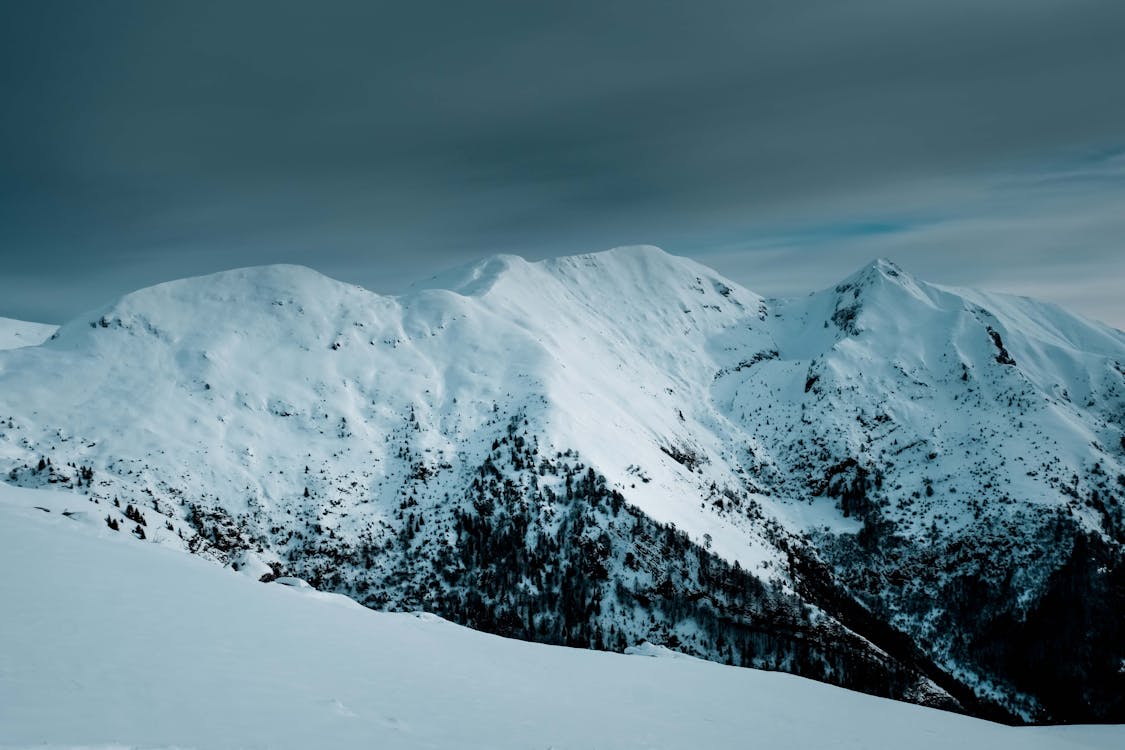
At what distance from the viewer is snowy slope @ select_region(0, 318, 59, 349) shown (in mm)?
118000

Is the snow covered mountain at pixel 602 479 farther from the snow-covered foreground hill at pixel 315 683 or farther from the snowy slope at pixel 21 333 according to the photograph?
the snowy slope at pixel 21 333

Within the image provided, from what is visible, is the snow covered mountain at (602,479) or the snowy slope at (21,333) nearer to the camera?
the snow covered mountain at (602,479)

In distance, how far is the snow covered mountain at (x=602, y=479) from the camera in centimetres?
6981

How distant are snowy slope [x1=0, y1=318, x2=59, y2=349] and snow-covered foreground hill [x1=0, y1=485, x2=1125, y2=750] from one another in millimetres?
135466

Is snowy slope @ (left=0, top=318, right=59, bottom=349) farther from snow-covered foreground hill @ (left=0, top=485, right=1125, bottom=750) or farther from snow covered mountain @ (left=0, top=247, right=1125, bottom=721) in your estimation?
snow-covered foreground hill @ (left=0, top=485, right=1125, bottom=750)

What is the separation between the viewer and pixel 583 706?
15.8 meters

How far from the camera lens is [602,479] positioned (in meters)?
78.0

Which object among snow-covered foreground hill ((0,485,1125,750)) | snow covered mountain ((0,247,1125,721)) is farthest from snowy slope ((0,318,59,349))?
snow-covered foreground hill ((0,485,1125,750))

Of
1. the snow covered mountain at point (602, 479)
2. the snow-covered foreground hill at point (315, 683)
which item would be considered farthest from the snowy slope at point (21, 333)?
the snow-covered foreground hill at point (315, 683)

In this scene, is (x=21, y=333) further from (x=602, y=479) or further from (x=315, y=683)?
(x=315, y=683)

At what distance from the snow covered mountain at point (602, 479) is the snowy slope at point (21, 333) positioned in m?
50.6

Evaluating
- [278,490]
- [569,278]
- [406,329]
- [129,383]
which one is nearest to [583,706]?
[278,490]

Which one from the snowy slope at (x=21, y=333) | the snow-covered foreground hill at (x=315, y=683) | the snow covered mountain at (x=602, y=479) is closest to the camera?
the snow-covered foreground hill at (x=315, y=683)

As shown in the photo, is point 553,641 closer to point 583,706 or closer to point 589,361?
point 583,706
